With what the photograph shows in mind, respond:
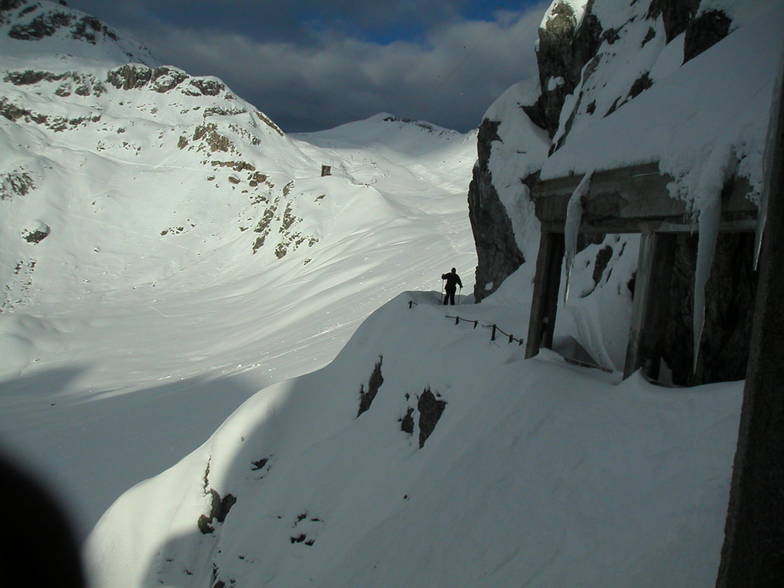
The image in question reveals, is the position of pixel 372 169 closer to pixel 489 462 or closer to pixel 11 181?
pixel 11 181

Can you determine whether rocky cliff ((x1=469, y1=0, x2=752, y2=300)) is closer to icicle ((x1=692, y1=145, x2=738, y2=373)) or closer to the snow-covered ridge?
icicle ((x1=692, y1=145, x2=738, y2=373))

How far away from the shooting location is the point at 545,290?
7332mm

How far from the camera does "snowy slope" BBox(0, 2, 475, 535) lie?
2175cm

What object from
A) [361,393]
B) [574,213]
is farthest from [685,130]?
[361,393]

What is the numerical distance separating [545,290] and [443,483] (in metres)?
3.02

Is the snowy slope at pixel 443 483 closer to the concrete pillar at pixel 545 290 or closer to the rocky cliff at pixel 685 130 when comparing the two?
the concrete pillar at pixel 545 290

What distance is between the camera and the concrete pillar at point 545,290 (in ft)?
23.7

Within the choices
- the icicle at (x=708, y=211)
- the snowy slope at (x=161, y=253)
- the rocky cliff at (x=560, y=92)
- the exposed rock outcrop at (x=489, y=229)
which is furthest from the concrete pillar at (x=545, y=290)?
the snowy slope at (x=161, y=253)

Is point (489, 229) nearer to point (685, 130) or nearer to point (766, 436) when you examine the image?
point (685, 130)

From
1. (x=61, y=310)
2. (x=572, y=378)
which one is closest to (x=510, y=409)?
(x=572, y=378)

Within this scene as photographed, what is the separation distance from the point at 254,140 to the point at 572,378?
73.4 meters

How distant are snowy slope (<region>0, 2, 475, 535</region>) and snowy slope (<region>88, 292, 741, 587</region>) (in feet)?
19.2

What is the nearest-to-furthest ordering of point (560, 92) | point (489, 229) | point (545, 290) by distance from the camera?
point (545, 290), point (560, 92), point (489, 229)

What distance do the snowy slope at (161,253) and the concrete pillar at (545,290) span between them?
13.9m
